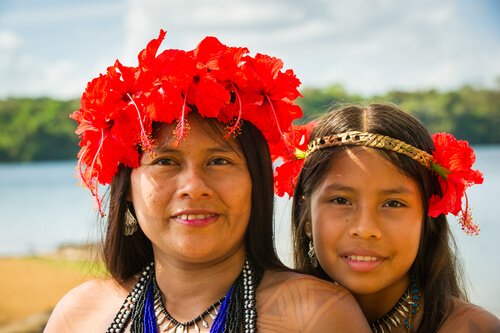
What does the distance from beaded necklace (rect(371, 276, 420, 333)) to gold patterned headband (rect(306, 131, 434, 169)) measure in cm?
60

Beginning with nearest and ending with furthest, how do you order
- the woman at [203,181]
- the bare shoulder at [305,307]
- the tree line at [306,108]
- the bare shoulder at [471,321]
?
Result: 1. the bare shoulder at [305,307]
2. the woman at [203,181]
3. the bare shoulder at [471,321]
4. the tree line at [306,108]

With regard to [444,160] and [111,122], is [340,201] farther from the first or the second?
[111,122]

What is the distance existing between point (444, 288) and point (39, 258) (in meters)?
12.0

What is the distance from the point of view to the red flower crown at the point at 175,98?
2953mm

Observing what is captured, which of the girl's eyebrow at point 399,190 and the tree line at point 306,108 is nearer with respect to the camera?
the girl's eyebrow at point 399,190

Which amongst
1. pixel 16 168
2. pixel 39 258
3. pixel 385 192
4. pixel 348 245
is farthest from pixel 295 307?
pixel 16 168

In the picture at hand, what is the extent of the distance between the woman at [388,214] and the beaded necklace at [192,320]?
0.47 meters

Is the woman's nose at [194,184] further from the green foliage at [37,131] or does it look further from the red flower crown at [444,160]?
the green foliage at [37,131]

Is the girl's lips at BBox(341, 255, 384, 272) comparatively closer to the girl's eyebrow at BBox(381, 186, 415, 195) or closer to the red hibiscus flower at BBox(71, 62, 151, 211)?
the girl's eyebrow at BBox(381, 186, 415, 195)

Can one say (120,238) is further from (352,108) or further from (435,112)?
(435,112)

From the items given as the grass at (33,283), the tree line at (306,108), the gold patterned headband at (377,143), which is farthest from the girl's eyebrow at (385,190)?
the tree line at (306,108)

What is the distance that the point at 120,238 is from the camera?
344cm

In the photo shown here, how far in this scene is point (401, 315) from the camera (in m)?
3.40

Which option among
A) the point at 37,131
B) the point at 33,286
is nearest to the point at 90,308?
the point at 33,286
